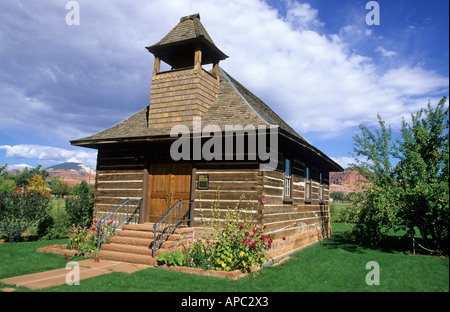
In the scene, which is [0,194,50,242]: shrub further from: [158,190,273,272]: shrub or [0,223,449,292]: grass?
[158,190,273,272]: shrub

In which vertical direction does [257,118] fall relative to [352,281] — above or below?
above

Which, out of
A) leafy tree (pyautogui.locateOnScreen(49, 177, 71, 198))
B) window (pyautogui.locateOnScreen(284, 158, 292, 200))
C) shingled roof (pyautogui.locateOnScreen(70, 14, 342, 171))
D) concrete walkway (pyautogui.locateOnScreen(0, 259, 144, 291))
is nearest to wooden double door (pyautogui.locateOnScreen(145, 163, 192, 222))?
shingled roof (pyautogui.locateOnScreen(70, 14, 342, 171))

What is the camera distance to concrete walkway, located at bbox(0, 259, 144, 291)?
645 cm

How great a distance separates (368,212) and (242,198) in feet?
17.9

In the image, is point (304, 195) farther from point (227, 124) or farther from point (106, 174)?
point (106, 174)

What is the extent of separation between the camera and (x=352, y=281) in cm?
712

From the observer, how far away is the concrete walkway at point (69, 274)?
6455mm

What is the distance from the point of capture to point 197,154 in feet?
33.9

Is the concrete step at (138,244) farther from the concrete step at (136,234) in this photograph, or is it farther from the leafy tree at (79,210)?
the leafy tree at (79,210)

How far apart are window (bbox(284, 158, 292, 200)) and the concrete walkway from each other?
19.5ft

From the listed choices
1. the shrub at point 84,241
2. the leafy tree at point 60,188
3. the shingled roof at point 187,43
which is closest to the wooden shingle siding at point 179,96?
the shingled roof at point 187,43

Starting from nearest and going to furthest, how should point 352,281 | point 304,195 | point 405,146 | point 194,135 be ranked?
point 352,281 → point 194,135 → point 405,146 → point 304,195

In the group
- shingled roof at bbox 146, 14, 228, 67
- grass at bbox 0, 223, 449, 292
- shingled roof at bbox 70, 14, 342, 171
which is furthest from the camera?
shingled roof at bbox 146, 14, 228, 67
